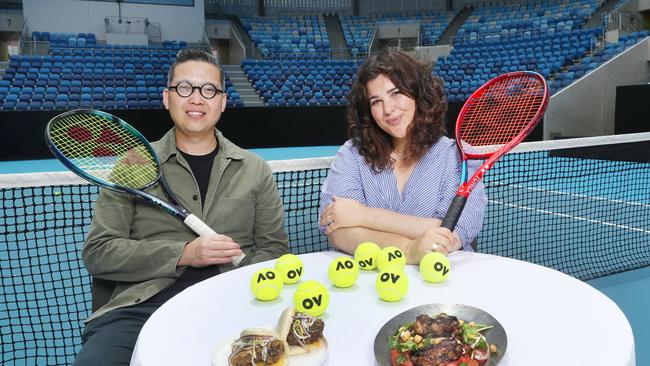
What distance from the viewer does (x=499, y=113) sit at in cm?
278

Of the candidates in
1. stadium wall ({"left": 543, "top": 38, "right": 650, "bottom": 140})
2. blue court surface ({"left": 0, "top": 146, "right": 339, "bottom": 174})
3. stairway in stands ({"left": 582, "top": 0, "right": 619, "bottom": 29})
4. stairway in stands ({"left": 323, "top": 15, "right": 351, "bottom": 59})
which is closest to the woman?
blue court surface ({"left": 0, "top": 146, "right": 339, "bottom": 174})

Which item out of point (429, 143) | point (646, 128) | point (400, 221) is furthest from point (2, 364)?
point (646, 128)

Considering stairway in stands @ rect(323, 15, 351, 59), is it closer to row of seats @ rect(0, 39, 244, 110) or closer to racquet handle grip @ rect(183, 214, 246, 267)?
row of seats @ rect(0, 39, 244, 110)

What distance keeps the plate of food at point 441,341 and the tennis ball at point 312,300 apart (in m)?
0.21

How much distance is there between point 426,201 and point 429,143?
0.24 meters

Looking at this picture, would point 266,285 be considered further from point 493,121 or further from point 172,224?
point 493,121

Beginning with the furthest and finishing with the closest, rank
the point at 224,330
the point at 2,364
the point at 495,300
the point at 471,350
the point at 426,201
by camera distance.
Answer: the point at 2,364 < the point at 426,201 < the point at 495,300 < the point at 224,330 < the point at 471,350

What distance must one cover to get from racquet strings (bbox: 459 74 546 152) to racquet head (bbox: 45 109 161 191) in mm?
1358

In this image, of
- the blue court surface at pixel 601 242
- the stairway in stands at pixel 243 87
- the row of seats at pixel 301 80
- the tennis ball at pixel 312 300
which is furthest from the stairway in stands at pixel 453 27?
the tennis ball at pixel 312 300

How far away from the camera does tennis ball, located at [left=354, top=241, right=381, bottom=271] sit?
1.73m

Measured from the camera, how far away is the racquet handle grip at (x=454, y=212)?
6.11ft

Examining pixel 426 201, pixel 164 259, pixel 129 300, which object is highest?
pixel 426 201

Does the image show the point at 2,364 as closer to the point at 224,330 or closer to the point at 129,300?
the point at 129,300

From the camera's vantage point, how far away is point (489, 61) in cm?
1759
